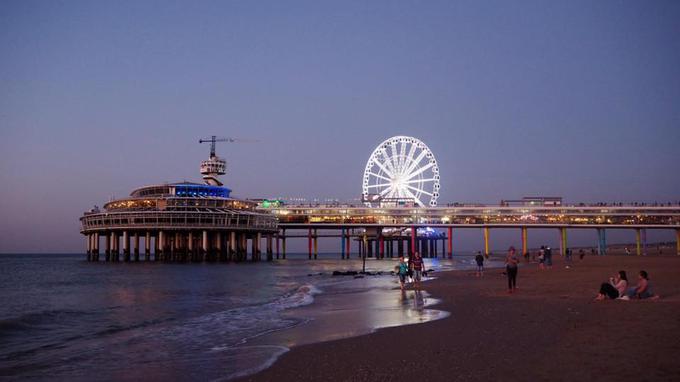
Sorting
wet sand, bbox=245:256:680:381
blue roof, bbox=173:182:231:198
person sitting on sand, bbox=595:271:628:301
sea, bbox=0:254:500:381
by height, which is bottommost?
sea, bbox=0:254:500:381

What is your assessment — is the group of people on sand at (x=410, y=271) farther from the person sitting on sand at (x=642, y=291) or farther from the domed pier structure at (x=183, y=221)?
the domed pier structure at (x=183, y=221)

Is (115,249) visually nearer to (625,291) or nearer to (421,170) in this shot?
(421,170)

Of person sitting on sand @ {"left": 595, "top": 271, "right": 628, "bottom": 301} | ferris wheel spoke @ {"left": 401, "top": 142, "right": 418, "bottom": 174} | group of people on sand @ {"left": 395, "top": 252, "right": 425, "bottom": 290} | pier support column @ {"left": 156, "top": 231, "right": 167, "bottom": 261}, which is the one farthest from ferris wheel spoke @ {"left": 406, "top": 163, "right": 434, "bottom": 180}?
person sitting on sand @ {"left": 595, "top": 271, "right": 628, "bottom": 301}

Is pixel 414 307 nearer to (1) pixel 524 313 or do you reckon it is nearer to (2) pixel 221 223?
(1) pixel 524 313

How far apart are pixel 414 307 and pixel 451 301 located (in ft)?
6.40

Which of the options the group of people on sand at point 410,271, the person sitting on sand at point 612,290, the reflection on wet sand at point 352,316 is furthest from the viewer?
the group of people on sand at point 410,271

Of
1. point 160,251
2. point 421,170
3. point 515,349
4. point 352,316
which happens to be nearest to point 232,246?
point 160,251

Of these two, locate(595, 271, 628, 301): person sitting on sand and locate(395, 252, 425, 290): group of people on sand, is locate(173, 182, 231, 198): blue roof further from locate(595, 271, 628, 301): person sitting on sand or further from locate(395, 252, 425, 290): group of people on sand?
locate(595, 271, 628, 301): person sitting on sand

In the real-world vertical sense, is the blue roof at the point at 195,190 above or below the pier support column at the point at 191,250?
above

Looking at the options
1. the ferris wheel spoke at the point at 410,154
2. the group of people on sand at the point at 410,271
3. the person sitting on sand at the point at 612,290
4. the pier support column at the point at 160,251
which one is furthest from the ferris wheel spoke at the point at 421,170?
the person sitting on sand at the point at 612,290

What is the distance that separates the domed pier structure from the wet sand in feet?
259

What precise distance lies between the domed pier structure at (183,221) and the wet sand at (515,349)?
79.1 meters

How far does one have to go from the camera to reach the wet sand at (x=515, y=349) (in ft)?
29.6

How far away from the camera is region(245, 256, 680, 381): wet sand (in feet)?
29.6
